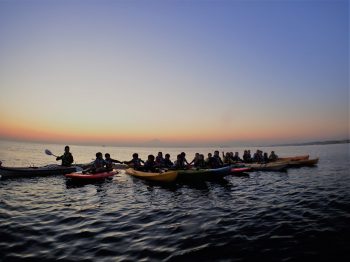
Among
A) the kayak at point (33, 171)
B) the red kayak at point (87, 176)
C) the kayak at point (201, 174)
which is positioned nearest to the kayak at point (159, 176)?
the kayak at point (201, 174)

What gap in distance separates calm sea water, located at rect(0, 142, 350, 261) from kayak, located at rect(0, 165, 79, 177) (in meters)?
5.48

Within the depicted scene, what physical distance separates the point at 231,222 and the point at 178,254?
3464 millimetres

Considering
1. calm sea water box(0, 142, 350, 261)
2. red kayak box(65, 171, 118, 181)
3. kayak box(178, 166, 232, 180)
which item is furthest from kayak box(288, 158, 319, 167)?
red kayak box(65, 171, 118, 181)

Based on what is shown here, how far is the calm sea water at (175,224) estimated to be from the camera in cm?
691

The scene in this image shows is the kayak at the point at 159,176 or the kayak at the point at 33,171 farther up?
the kayak at the point at 33,171

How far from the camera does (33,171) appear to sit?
22.2m

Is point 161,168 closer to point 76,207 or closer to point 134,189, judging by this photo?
point 134,189

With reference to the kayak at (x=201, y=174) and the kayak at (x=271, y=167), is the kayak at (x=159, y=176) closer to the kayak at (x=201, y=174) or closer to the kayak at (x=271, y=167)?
the kayak at (x=201, y=174)

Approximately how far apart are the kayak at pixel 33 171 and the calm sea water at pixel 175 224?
5476 mm

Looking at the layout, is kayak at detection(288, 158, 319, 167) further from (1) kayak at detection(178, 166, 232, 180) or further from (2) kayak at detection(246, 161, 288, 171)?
(1) kayak at detection(178, 166, 232, 180)

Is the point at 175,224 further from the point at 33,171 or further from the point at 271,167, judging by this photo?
the point at 271,167

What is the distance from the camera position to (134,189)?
16969mm

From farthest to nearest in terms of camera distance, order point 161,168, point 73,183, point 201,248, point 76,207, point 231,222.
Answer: point 161,168, point 73,183, point 76,207, point 231,222, point 201,248

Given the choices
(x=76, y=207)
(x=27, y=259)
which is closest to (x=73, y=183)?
(x=76, y=207)
